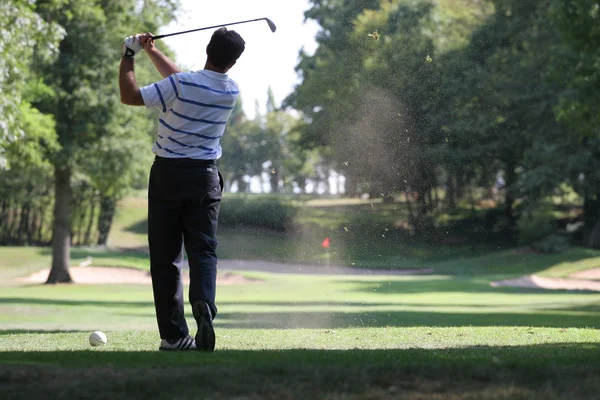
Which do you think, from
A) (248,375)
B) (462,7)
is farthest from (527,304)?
(462,7)

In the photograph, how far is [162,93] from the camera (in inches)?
261

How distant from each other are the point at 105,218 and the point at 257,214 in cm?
759

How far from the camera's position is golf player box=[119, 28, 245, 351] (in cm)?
671

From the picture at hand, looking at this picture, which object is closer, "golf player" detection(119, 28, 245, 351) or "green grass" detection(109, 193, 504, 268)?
"golf player" detection(119, 28, 245, 351)

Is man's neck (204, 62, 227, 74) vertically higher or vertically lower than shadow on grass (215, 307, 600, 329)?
higher

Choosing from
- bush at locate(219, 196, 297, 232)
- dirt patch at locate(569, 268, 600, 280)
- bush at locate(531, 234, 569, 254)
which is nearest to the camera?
dirt patch at locate(569, 268, 600, 280)

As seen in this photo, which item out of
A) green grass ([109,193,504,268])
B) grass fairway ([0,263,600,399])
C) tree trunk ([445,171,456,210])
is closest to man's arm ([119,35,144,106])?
A: grass fairway ([0,263,600,399])

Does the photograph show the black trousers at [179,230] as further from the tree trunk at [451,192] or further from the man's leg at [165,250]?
the tree trunk at [451,192]

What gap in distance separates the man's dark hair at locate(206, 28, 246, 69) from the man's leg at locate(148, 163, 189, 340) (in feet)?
2.55

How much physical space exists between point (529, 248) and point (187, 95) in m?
37.9

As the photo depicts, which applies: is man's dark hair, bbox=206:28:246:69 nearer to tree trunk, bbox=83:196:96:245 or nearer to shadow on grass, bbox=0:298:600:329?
shadow on grass, bbox=0:298:600:329

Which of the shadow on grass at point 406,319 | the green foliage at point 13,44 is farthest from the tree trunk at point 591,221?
the green foliage at point 13,44

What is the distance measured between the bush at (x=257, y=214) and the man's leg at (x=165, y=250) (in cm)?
4005

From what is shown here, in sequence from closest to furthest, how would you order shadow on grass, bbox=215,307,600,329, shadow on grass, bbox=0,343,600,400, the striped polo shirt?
1. shadow on grass, bbox=0,343,600,400
2. the striped polo shirt
3. shadow on grass, bbox=215,307,600,329
